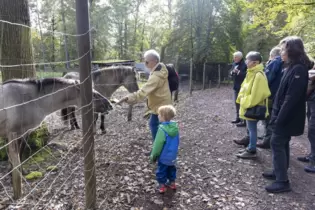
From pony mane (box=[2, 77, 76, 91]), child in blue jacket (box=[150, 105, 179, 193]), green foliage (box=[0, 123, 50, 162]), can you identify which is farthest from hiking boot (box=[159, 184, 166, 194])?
green foliage (box=[0, 123, 50, 162])

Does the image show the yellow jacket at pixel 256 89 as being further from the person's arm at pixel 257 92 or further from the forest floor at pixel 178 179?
the forest floor at pixel 178 179

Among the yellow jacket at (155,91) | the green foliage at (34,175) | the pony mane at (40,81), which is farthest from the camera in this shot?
the green foliage at (34,175)

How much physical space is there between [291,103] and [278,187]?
1170 mm

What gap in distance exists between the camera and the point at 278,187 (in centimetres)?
314

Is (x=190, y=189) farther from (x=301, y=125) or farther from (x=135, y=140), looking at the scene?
(x=135, y=140)

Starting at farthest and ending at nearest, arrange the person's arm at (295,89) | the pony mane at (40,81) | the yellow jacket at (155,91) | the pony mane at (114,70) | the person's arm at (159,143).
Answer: the pony mane at (114,70) → the pony mane at (40,81) → the yellow jacket at (155,91) → the person's arm at (159,143) → the person's arm at (295,89)

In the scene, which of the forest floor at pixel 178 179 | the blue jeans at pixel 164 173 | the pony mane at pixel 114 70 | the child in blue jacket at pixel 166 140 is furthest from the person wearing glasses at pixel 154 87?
the pony mane at pixel 114 70

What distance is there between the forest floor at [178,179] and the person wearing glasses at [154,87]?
1119 mm

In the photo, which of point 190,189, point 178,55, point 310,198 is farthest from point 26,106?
point 178,55

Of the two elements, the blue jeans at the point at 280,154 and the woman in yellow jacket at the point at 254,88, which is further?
the woman in yellow jacket at the point at 254,88

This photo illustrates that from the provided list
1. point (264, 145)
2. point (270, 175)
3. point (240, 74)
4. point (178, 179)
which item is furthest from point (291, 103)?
point (240, 74)

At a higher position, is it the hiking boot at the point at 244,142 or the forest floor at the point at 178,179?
the hiking boot at the point at 244,142

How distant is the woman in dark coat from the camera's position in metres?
2.80

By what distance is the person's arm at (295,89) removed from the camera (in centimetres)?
278
